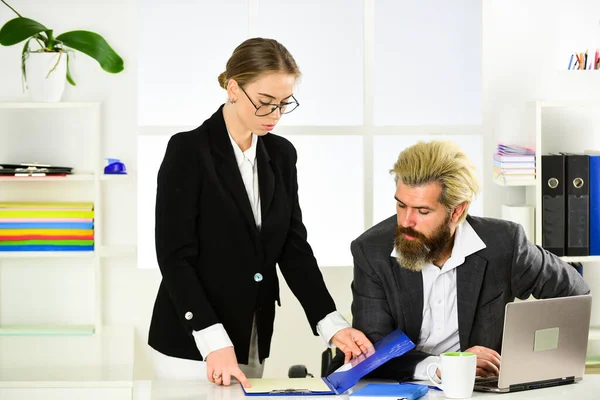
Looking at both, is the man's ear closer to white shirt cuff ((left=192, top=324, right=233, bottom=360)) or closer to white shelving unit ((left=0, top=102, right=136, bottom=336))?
white shirt cuff ((left=192, top=324, right=233, bottom=360))

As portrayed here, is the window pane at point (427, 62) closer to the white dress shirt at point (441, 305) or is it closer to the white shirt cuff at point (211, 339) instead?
the white dress shirt at point (441, 305)

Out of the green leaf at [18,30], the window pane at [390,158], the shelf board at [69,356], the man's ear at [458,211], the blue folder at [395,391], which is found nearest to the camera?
the blue folder at [395,391]

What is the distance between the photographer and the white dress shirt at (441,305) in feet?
7.85

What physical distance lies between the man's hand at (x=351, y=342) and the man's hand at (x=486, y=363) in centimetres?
29

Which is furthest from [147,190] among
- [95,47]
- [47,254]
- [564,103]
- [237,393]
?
[237,393]

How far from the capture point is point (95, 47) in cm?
385

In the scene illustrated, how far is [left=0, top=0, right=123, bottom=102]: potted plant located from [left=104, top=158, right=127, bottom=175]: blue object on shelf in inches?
15.0

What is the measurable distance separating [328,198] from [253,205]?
6.13 feet

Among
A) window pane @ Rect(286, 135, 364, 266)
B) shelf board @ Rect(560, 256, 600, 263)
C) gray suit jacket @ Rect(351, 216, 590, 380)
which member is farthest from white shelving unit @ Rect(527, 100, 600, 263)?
gray suit jacket @ Rect(351, 216, 590, 380)

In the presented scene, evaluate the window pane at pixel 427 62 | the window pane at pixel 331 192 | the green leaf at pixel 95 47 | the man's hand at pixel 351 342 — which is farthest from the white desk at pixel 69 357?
the man's hand at pixel 351 342

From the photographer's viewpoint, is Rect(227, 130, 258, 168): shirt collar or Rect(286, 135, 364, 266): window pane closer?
Rect(227, 130, 258, 168): shirt collar

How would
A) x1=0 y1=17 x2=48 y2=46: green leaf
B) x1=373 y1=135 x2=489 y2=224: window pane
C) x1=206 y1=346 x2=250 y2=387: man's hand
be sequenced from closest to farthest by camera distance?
x1=206 y1=346 x2=250 y2=387: man's hand
x1=0 y1=17 x2=48 y2=46: green leaf
x1=373 y1=135 x2=489 y2=224: window pane

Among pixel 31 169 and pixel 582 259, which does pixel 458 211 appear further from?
pixel 31 169

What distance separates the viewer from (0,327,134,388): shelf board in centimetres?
394
